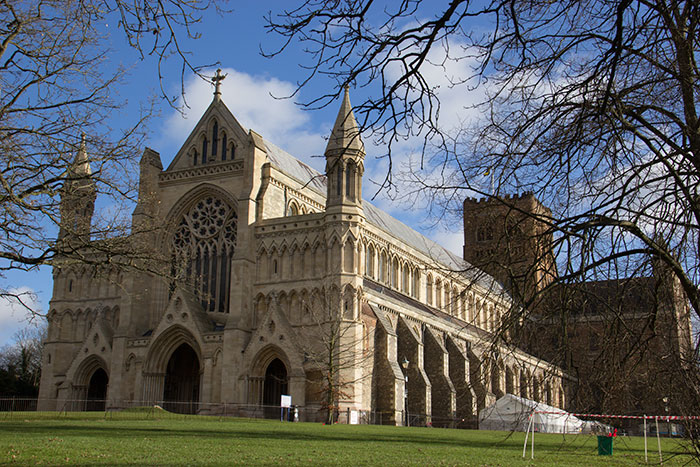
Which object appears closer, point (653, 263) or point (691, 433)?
point (691, 433)

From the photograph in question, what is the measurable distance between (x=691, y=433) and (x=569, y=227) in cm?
245

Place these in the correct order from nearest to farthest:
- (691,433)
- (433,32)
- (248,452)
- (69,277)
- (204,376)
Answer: (433,32) < (691,433) < (248,452) < (204,376) < (69,277)

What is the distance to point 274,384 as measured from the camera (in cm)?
4359

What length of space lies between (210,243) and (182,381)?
841cm

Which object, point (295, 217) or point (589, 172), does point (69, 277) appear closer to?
point (295, 217)

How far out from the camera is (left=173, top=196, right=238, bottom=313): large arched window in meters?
45.9

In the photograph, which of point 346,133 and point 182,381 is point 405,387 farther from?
point 346,133

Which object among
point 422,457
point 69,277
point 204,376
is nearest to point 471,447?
point 422,457

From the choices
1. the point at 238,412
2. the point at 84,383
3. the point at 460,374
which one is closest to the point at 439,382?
the point at 460,374

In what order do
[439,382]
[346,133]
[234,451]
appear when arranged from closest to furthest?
[346,133], [234,451], [439,382]

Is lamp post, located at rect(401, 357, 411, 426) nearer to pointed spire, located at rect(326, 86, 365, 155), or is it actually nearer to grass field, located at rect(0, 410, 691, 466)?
pointed spire, located at rect(326, 86, 365, 155)

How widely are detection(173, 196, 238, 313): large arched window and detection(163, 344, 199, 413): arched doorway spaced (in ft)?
10.8

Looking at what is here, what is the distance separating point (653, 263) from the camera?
8789 mm

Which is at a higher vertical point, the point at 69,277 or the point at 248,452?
the point at 69,277
